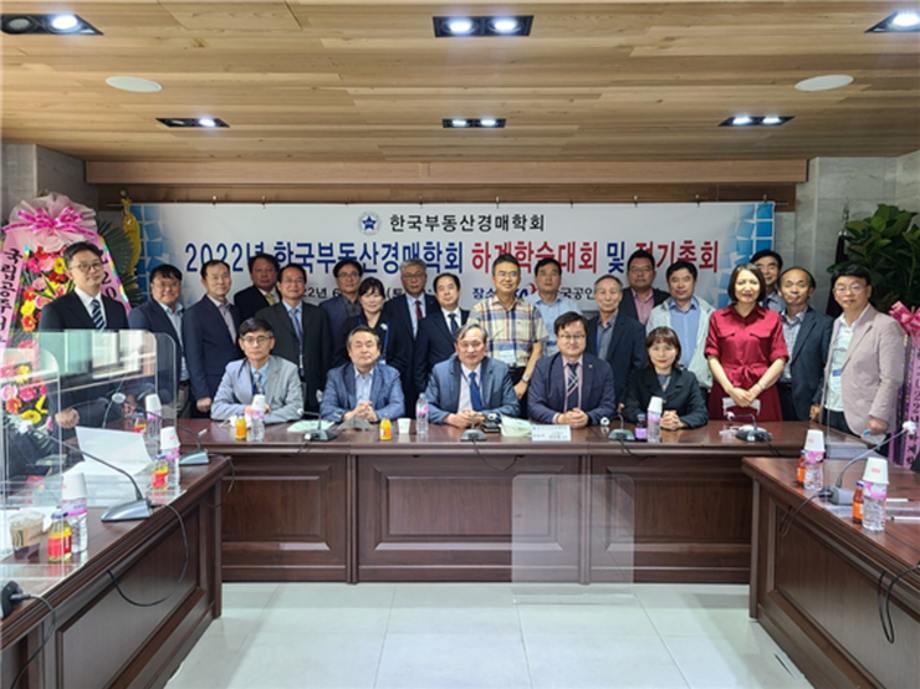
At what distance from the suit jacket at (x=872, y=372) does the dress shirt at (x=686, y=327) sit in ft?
3.01

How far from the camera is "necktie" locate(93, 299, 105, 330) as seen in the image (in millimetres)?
3465

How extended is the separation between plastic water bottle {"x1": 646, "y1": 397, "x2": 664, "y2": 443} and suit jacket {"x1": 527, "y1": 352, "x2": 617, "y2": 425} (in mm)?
324

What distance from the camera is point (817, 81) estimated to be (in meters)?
3.12

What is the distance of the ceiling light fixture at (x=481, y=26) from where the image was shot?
2412 millimetres

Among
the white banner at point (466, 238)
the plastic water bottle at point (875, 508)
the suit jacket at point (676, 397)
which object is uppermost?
the white banner at point (466, 238)

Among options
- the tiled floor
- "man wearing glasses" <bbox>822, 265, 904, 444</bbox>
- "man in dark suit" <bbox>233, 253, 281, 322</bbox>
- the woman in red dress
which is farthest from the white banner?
the tiled floor

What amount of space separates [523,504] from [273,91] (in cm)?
220

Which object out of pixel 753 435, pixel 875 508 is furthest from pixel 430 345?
pixel 875 508

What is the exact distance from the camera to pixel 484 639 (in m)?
2.67

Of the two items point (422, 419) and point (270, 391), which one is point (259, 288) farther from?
point (422, 419)

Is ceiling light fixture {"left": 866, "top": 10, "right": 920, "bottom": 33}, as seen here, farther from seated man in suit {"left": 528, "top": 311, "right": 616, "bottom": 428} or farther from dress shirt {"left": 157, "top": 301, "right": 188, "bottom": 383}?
dress shirt {"left": 157, "top": 301, "right": 188, "bottom": 383}

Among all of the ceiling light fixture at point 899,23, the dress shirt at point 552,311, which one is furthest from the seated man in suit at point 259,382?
the ceiling light fixture at point 899,23

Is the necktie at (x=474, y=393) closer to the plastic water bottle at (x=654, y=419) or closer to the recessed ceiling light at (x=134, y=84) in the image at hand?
the plastic water bottle at (x=654, y=419)

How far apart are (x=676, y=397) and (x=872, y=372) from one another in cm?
96
